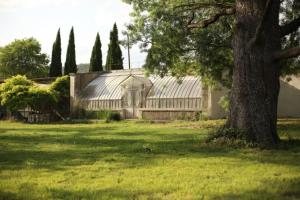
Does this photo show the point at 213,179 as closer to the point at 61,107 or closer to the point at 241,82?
the point at 241,82

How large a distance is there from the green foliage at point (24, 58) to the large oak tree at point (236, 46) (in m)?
58.7

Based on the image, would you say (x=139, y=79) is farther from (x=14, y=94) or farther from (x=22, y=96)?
(x=14, y=94)

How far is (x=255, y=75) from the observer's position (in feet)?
49.8

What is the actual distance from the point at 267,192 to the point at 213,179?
4.85 ft

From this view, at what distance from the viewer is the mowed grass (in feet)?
25.9

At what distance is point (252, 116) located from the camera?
49.7ft

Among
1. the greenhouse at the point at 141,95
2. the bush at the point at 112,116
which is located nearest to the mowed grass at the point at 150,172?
the greenhouse at the point at 141,95

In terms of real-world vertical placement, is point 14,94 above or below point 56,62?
below

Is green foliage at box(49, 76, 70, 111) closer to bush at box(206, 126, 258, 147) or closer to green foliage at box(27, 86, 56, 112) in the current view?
green foliage at box(27, 86, 56, 112)

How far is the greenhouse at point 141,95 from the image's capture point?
36938 millimetres

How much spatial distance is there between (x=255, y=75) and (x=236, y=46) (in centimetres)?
128

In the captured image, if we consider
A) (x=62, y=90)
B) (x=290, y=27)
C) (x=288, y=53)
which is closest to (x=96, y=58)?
(x=62, y=90)

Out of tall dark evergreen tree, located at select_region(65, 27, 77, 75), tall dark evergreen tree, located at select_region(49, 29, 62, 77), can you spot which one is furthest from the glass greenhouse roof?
tall dark evergreen tree, located at select_region(49, 29, 62, 77)

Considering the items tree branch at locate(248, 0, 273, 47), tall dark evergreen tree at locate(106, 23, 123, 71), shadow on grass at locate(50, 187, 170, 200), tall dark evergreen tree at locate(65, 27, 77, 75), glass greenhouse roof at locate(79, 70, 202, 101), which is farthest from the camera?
tall dark evergreen tree at locate(65, 27, 77, 75)
